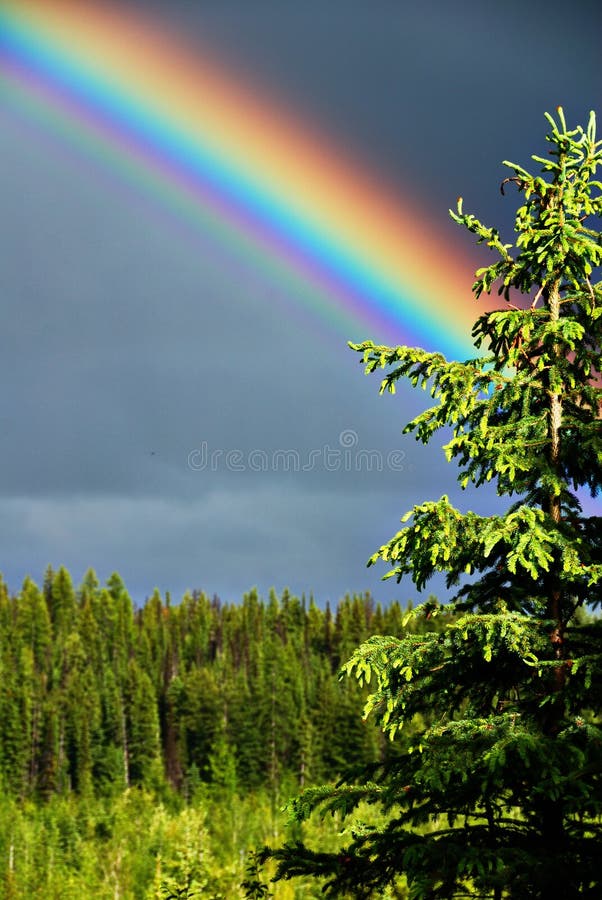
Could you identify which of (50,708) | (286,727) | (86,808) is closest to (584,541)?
(86,808)

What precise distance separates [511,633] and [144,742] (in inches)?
3884

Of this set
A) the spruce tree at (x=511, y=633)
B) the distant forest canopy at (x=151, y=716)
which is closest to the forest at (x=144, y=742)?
the distant forest canopy at (x=151, y=716)

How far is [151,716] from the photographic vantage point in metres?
100

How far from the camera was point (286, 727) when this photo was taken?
93875 millimetres

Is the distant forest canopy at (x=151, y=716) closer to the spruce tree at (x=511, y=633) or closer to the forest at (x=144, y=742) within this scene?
the forest at (x=144, y=742)

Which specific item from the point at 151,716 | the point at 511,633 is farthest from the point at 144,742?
the point at 511,633

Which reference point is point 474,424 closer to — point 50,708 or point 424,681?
point 424,681

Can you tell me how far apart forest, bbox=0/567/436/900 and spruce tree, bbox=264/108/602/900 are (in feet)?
52.4

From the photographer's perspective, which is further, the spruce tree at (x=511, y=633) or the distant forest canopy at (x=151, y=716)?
the distant forest canopy at (x=151, y=716)

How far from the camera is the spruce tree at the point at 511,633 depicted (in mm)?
7141

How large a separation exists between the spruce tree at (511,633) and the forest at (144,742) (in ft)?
52.4

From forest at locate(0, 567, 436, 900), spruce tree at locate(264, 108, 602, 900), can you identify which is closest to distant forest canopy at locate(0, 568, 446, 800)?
forest at locate(0, 567, 436, 900)

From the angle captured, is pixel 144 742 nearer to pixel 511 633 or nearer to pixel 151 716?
pixel 151 716

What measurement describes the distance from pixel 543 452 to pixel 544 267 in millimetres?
1897
